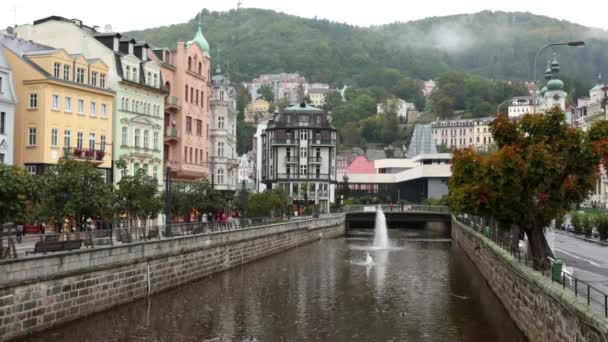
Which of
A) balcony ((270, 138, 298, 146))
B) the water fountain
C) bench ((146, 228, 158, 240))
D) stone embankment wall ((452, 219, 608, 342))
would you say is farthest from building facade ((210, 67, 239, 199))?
stone embankment wall ((452, 219, 608, 342))

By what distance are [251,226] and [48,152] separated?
17066mm

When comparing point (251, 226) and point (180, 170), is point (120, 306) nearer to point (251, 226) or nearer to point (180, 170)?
point (251, 226)

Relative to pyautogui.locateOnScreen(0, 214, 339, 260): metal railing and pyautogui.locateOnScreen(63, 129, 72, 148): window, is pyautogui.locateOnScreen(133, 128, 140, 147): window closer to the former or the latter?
pyautogui.locateOnScreen(63, 129, 72, 148): window

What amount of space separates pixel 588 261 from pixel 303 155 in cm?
8339

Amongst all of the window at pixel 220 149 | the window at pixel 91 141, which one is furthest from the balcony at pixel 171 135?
the window at pixel 220 149

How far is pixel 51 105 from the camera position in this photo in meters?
54.6

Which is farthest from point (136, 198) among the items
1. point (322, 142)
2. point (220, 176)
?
point (322, 142)

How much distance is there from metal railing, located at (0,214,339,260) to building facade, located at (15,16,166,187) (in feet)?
45.3

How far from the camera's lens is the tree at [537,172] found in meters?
35.2

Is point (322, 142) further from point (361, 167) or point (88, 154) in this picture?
point (88, 154)

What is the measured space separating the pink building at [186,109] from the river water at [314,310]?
21.0 metres

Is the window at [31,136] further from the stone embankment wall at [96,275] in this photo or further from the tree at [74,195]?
the stone embankment wall at [96,275]

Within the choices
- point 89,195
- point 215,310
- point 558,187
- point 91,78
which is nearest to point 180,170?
point 91,78

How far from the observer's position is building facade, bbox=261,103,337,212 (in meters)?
125
